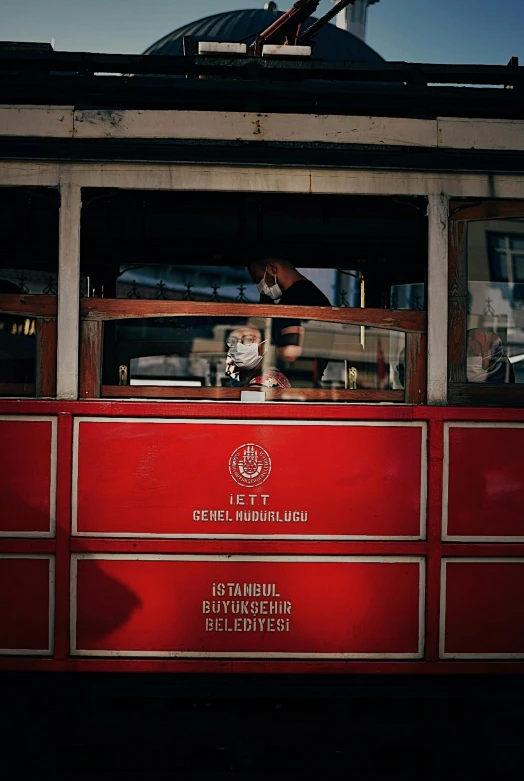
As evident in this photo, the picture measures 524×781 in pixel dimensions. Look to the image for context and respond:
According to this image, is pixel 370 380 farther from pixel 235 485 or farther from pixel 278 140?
pixel 278 140

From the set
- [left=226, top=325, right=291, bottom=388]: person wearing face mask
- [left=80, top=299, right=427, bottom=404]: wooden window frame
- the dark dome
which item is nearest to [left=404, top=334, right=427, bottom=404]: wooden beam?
[left=80, top=299, right=427, bottom=404]: wooden window frame

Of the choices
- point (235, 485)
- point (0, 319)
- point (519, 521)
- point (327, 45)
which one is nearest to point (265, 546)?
point (235, 485)

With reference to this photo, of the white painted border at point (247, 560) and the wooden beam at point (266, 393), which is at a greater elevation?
the wooden beam at point (266, 393)

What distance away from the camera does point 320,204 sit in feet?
10.9

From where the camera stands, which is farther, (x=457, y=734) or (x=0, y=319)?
(x=457, y=734)

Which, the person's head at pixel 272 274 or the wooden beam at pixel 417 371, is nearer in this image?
the wooden beam at pixel 417 371

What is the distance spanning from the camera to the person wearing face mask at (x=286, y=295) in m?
3.16

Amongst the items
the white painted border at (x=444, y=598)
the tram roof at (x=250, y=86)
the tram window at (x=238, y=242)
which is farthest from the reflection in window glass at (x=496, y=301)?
the white painted border at (x=444, y=598)

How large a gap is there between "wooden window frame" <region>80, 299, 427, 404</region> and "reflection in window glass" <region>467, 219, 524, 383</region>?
233 millimetres

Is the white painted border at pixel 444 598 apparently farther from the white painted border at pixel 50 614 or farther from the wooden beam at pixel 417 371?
the white painted border at pixel 50 614

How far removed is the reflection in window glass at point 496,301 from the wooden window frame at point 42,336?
1.69 meters

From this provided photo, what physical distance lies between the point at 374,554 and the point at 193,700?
959mm

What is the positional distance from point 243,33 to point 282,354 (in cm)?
1031

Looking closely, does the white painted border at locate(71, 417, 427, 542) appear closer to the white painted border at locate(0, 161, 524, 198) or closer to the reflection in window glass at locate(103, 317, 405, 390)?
the reflection in window glass at locate(103, 317, 405, 390)
